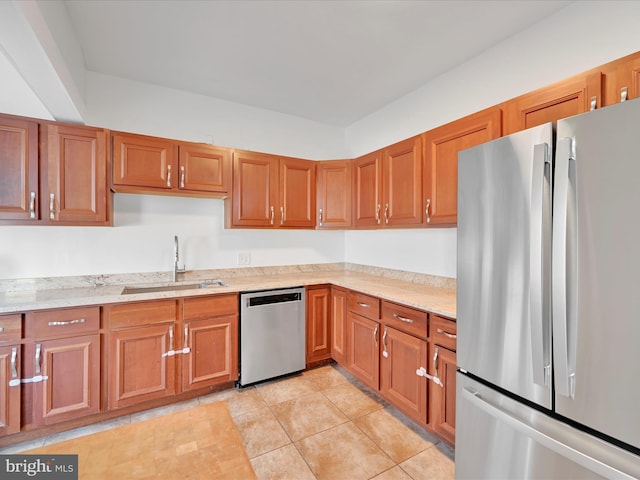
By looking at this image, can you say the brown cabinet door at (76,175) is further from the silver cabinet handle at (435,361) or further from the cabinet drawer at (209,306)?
the silver cabinet handle at (435,361)

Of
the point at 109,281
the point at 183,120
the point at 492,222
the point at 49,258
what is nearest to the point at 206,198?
the point at 183,120

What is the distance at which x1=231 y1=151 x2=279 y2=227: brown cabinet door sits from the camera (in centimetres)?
273

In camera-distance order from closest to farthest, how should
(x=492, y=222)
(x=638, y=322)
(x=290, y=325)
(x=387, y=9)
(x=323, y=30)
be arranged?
1. (x=638, y=322)
2. (x=492, y=222)
3. (x=387, y=9)
4. (x=323, y=30)
5. (x=290, y=325)

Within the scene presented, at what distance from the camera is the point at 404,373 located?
80.7 inches

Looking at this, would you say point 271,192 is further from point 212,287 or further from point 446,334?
point 446,334

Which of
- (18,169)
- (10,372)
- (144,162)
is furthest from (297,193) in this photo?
(10,372)


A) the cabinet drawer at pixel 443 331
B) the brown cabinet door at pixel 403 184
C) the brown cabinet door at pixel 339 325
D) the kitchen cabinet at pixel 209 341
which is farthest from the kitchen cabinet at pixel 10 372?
the brown cabinet door at pixel 403 184

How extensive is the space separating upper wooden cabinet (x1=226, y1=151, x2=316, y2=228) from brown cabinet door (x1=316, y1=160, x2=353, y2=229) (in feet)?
0.26

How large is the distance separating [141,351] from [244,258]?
1.27m

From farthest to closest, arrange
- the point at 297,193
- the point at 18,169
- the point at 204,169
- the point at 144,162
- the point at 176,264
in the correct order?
the point at 297,193
the point at 176,264
the point at 204,169
the point at 144,162
the point at 18,169

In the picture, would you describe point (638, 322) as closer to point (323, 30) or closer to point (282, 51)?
point (323, 30)

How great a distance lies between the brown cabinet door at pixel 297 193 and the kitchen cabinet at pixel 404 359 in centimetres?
131

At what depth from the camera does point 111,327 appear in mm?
2041

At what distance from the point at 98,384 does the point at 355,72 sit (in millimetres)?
3147
